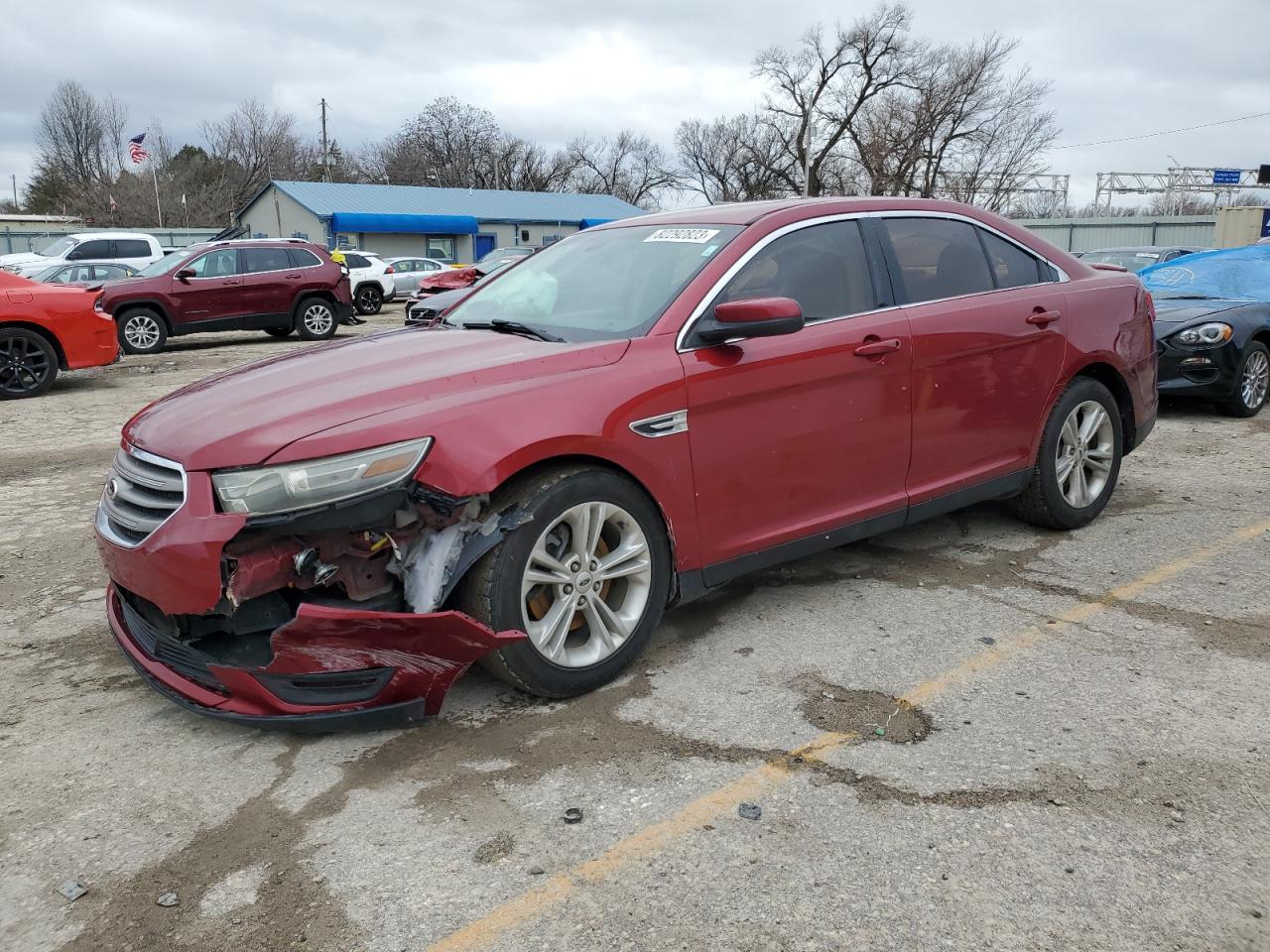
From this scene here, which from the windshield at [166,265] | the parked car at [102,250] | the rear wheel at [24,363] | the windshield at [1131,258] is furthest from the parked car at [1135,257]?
the parked car at [102,250]

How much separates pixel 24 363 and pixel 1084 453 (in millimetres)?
10548

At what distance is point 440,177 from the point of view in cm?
6944

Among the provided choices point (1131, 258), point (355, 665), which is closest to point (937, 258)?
point (355, 665)

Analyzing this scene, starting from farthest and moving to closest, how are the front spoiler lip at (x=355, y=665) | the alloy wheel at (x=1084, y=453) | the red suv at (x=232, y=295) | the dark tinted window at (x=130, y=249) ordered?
the dark tinted window at (x=130, y=249) < the red suv at (x=232, y=295) < the alloy wheel at (x=1084, y=453) < the front spoiler lip at (x=355, y=665)

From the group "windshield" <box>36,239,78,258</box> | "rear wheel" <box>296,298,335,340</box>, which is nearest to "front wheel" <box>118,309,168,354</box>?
"rear wheel" <box>296,298,335,340</box>

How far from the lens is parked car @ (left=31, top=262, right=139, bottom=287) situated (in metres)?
18.1

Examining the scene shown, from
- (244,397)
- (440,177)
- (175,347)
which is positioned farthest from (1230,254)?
(440,177)

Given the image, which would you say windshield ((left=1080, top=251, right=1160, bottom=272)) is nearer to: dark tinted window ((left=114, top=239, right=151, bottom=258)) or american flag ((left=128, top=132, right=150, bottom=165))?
dark tinted window ((left=114, top=239, right=151, bottom=258))

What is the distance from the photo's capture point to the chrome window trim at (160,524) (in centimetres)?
302

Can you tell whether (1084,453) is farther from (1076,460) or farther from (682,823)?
(682,823)

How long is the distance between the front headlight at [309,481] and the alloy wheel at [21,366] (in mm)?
9379

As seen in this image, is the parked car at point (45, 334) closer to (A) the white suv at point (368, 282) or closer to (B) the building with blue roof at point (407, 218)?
(A) the white suv at point (368, 282)

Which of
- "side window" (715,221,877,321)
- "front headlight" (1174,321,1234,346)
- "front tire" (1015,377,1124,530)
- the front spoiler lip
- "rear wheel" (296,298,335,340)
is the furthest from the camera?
"rear wheel" (296,298,335,340)

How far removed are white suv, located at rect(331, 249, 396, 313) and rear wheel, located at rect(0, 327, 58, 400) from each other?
12.6m
